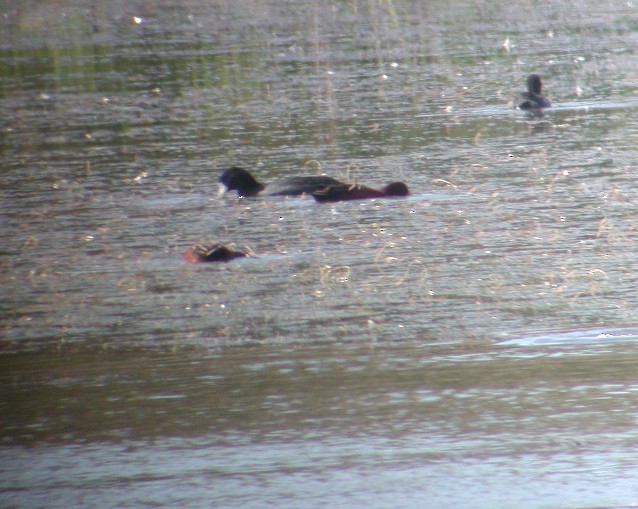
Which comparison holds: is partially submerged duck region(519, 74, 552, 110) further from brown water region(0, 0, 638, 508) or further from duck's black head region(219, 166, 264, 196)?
duck's black head region(219, 166, 264, 196)

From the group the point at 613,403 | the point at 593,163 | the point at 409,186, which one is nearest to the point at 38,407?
the point at 613,403

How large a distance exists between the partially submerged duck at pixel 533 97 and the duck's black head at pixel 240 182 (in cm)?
417

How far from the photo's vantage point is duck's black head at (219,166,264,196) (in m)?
10.2

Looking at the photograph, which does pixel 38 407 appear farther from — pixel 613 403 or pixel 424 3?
pixel 424 3

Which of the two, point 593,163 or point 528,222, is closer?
point 528,222

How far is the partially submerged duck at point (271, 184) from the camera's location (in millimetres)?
10094

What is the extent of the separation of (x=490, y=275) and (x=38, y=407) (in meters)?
2.56

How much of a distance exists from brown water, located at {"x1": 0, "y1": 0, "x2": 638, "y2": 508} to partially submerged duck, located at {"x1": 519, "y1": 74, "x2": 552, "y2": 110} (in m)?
0.16

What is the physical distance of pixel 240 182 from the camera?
33.7ft

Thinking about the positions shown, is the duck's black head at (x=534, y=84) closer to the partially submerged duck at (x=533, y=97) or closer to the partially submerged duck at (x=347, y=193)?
the partially submerged duck at (x=533, y=97)

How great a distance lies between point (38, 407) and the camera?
5.67 m

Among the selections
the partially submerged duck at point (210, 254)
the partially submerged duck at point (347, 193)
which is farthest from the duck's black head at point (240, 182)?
the partially submerged duck at point (210, 254)

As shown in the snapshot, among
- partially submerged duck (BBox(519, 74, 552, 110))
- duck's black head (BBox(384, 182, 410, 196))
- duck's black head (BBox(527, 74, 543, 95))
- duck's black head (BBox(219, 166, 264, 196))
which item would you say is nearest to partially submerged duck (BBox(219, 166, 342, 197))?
duck's black head (BBox(219, 166, 264, 196))

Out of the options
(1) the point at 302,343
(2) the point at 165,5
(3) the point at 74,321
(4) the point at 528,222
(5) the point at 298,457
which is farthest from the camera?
(2) the point at 165,5
